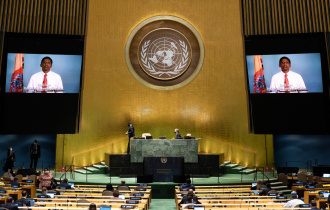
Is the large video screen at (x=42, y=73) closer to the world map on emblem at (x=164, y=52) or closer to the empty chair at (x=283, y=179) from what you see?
the world map on emblem at (x=164, y=52)

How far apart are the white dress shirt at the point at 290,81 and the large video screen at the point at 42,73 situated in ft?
26.9

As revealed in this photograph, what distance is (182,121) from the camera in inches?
647

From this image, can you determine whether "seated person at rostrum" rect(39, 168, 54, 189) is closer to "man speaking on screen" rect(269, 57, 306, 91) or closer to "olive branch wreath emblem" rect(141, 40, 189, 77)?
"olive branch wreath emblem" rect(141, 40, 189, 77)

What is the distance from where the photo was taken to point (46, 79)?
14.8 meters

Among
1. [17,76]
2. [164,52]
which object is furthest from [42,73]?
[164,52]

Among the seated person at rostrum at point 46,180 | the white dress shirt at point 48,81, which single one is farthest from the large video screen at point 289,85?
the seated person at rostrum at point 46,180

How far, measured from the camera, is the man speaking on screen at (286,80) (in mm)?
14516

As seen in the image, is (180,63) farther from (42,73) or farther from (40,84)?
(40,84)

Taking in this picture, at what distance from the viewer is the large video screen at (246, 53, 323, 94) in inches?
570

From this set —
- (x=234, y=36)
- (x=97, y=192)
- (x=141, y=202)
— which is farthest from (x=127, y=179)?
(x=234, y=36)

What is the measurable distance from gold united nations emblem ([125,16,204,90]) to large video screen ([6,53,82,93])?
2.91 meters

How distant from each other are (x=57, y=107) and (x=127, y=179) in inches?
167

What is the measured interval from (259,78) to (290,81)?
4.12 feet

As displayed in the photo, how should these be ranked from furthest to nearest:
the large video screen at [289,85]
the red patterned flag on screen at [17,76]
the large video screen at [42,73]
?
the large video screen at [42,73] → the red patterned flag on screen at [17,76] → the large video screen at [289,85]
